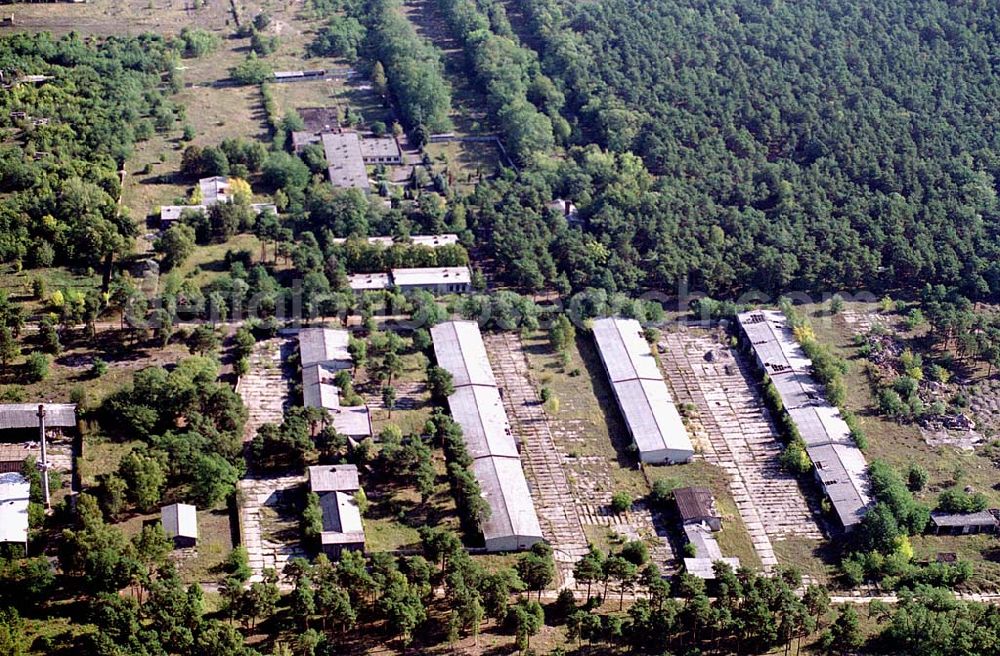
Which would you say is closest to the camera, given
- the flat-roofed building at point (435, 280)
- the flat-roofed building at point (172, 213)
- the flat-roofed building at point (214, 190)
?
the flat-roofed building at point (435, 280)

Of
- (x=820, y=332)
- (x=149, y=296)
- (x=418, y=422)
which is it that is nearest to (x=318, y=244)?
(x=149, y=296)

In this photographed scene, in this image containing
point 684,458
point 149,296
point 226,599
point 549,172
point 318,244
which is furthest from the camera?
point 549,172

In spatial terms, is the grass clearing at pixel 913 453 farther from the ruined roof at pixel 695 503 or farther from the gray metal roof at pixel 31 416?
the gray metal roof at pixel 31 416

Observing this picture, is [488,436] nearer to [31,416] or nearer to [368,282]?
[368,282]

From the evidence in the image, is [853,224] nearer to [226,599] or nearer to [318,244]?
[318,244]

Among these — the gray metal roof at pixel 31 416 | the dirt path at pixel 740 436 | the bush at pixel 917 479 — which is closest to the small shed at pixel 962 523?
the bush at pixel 917 479

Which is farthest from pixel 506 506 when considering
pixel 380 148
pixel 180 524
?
pixel 380 148

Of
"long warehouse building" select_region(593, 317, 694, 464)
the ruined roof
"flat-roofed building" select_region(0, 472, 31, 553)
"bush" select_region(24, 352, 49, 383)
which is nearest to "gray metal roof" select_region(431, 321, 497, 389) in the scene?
"long warehouse building" select_region(593, 317, 694, 464)
